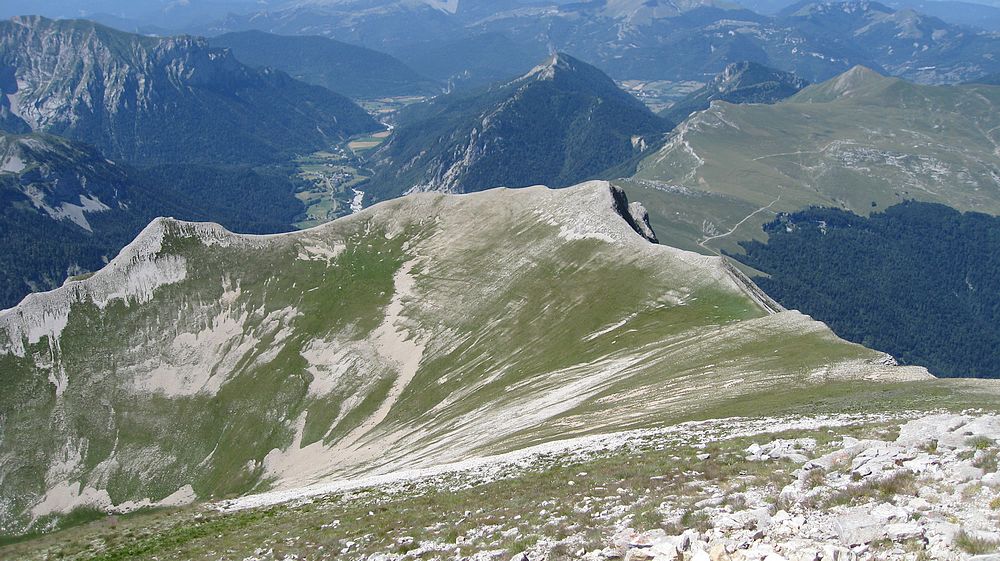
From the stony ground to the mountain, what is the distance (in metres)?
24.0

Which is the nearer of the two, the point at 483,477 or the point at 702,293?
the point at 483,477

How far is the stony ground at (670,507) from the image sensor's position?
77.8 feet

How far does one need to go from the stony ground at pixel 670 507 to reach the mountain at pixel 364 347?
78.8 feet

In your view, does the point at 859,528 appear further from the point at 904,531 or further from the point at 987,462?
the point at 987,462

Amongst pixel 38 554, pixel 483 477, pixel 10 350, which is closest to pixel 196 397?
pixel 10 350

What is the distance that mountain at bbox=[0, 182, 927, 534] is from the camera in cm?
9012

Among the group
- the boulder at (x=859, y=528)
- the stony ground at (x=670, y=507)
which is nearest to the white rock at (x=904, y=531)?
the stony ground at (x=670, y=507)

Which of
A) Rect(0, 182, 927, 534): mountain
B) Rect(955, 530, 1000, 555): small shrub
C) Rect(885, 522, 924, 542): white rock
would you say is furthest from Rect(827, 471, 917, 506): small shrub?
Rect(0, 182, 927, 534): mountain

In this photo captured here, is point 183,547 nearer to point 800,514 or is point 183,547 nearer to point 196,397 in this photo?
point 800,514

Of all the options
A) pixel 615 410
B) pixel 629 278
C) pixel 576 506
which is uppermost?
pixel 629 278

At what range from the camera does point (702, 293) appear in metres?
109

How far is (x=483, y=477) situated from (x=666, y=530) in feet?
83.7

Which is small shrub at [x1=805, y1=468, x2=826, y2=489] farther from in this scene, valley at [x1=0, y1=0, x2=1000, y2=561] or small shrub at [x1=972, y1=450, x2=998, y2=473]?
small shrub at [x1=972, y1=450, x2=998, y2=473]

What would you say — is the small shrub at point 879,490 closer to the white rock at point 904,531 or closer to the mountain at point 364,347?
the white rock at point 904,531
